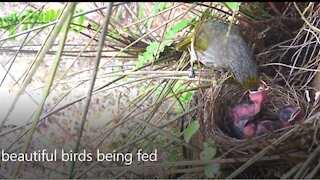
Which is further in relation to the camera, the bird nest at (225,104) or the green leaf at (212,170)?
the bird nest at (225,104)

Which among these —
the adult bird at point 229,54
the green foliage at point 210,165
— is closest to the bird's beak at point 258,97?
the adult bird at point 229,54

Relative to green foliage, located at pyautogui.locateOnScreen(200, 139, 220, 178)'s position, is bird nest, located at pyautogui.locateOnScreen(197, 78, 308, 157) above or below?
above

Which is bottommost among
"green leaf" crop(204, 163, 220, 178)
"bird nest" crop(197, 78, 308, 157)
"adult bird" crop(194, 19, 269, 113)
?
"green leaf" crop(204, 163, 220, 178)

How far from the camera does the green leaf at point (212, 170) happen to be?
3.47 feet

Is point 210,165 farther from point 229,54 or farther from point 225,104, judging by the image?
point 229,54

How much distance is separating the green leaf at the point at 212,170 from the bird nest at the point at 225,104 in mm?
143

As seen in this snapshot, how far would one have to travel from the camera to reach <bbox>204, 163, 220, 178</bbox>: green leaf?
1059 millimetres

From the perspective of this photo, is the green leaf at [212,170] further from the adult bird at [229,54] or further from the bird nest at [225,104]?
the adult bird at [229,54]

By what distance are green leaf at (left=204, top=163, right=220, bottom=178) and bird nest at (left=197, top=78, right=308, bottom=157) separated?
5.6 inches

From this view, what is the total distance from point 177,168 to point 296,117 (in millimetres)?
397

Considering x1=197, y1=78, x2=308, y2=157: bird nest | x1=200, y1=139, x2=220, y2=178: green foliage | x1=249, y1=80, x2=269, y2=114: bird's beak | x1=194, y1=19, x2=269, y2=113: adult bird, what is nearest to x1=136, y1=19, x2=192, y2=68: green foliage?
x1=194, y1=19, x2=269, y2=113: adult bird

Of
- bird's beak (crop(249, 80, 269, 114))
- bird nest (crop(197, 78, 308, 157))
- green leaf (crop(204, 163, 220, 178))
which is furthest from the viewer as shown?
bird's beak (crop(249, 80, 269, 114))

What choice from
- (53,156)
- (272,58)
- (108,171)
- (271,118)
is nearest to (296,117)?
(271,118)

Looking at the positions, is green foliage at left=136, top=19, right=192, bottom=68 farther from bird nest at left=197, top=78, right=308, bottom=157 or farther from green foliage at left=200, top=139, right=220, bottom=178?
green foliage at left=200, top=139, right=220, bottom=178
